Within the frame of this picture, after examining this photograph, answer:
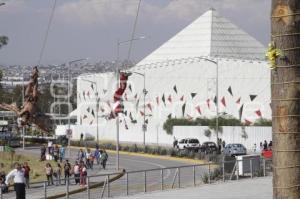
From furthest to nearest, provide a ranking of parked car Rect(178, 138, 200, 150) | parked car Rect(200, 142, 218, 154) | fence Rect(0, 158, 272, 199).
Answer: parked car Rect(178, 138, 200, 150), parked car Rect(200, 142, 218, 154), fence Rect(0, 158, 272, 199)

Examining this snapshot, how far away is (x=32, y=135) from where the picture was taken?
4220 inches

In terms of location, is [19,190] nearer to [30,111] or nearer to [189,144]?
[30,111]

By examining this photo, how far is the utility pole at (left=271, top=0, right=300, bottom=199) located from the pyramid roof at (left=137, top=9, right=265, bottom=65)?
106 metres

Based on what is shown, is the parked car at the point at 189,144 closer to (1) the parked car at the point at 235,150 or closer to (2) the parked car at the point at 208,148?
(2) the parked car at the point at 208,148

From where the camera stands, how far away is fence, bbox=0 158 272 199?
1096 inches

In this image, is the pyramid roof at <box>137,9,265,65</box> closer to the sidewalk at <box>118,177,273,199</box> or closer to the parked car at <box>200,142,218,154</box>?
the parked car at <box>200,142,218,154</box>

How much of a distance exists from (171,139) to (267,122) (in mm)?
16325

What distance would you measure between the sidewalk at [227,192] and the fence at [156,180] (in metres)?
1.62

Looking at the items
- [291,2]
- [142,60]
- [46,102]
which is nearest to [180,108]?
[142,60]

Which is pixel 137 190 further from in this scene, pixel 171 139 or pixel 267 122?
pixel 171 139

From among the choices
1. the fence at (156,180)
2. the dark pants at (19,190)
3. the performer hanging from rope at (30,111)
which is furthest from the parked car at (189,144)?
the performer hanging from rope at (30,111)

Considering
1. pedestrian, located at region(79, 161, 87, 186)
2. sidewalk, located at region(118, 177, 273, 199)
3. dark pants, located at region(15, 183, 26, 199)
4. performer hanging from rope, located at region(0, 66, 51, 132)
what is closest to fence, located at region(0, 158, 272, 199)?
pedestrian, located at region(79, 161, 87, 186)

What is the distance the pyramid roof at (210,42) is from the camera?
4493 inches

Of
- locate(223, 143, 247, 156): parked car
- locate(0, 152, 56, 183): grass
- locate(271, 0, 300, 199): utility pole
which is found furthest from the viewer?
locate(223, 143, 247, 156): parked car
